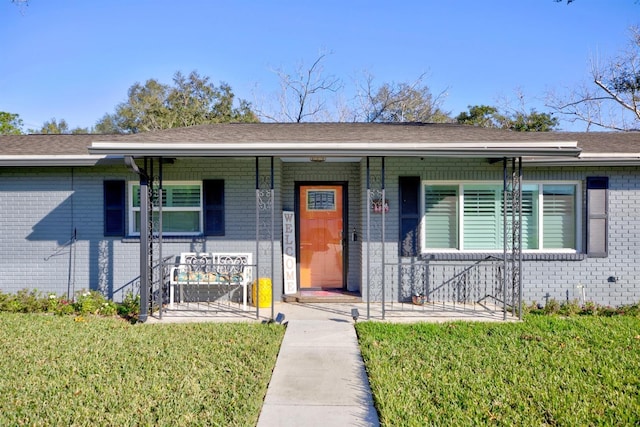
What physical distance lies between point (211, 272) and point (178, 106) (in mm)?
21658

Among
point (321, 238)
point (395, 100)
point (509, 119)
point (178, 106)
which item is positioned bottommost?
point (321, 238)

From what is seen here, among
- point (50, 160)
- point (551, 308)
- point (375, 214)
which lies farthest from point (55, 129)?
point (551, 308)

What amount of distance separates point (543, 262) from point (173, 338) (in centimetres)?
623

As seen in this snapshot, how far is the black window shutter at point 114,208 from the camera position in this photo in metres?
7.58

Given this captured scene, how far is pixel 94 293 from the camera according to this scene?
720 cm

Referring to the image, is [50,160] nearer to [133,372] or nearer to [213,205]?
[213,205]

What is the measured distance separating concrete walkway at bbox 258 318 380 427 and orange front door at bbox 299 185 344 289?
237cm

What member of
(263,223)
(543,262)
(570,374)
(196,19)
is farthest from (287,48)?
(570,374)

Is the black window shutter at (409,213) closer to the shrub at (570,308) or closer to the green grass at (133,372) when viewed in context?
the shrub at (570,308)

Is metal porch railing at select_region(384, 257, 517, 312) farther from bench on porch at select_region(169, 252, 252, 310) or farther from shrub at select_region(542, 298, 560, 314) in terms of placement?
bench on porch at select_region(169, 252, 252, 310)

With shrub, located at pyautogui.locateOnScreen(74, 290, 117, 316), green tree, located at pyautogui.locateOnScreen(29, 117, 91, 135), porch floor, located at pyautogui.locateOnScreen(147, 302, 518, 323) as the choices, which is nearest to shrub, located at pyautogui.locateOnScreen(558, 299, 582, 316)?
porch floor, located at pyautogui.locateOnScreen(147, 302, 518, 323)

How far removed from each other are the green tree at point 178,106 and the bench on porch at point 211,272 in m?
17.5

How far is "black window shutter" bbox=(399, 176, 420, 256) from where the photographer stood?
7402 mm

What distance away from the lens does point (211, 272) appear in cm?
721
